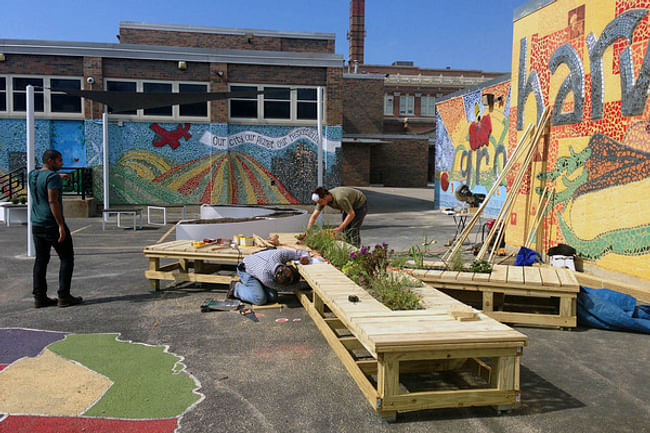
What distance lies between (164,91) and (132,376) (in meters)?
17.7

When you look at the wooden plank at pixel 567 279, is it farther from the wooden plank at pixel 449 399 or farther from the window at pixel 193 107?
the window at pixel 193 107

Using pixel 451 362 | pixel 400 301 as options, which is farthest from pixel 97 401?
pixel 451 362

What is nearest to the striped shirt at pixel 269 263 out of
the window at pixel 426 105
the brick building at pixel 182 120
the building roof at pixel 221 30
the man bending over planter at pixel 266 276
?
the man bending over planter at pixel 266 276

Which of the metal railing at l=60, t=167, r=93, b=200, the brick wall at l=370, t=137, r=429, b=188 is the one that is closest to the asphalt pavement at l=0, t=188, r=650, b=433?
the metal railing at l=60, t=167, r=93, b=200

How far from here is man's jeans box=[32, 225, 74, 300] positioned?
639 cm

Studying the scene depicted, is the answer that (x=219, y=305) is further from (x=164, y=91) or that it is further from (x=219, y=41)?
(x=219, y=41)

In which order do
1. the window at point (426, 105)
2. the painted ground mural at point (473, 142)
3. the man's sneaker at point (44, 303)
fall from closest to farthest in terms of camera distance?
the man's sneaker at point (44, 303) < the painted ground mural at point (473, 142) < the window at point (426, 105)

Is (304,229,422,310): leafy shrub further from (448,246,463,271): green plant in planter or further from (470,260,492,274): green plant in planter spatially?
(470,260,492,274): green plant in planter

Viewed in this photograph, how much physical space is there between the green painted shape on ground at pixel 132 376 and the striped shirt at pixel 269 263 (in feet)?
5.55

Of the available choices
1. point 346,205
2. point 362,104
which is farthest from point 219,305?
point 362,104

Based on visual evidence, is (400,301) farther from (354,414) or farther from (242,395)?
(242,395)

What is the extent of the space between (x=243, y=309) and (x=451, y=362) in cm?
290

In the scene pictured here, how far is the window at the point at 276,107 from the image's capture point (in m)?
20.7

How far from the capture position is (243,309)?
6.39 meters
